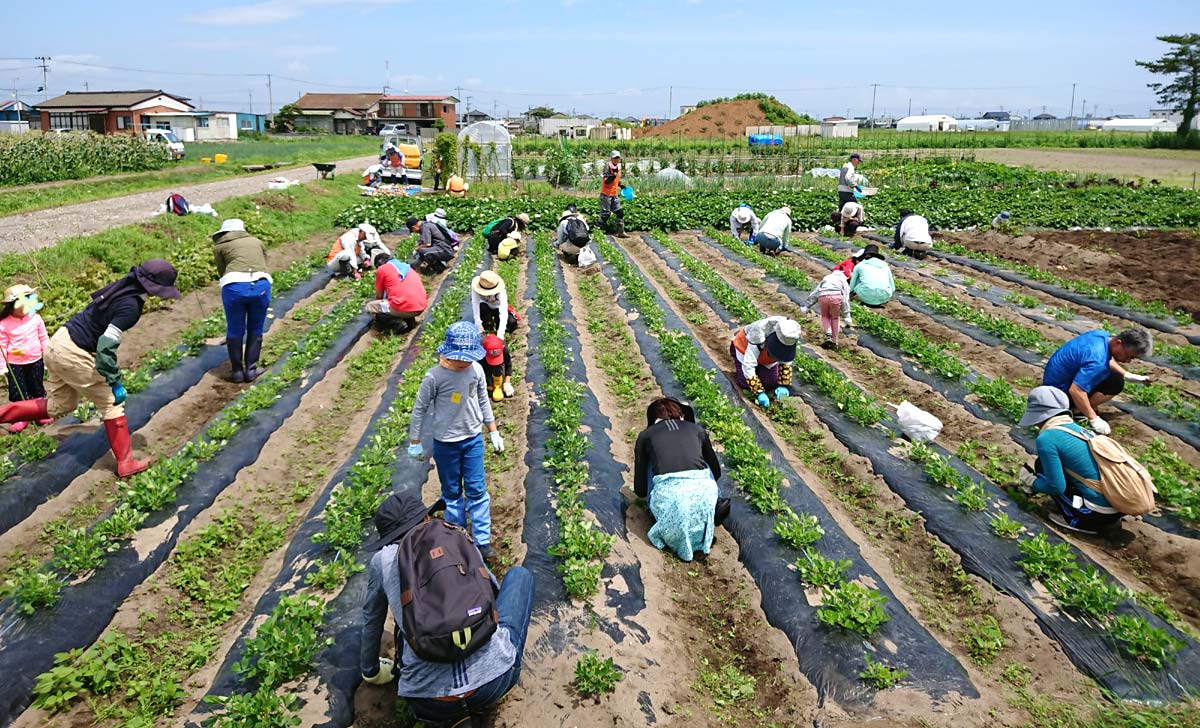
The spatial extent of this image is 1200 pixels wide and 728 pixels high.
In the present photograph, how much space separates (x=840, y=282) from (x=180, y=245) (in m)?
12.3

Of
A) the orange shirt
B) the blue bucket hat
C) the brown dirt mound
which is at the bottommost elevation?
the blue bucket hat

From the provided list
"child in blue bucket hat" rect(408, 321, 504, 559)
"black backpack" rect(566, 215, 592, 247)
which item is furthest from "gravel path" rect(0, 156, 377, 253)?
"child in blue bucket hat" rect(408, 321, 504, 559)

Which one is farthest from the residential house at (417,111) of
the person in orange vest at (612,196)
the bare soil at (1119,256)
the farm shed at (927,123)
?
the bare soil at (1119,256)

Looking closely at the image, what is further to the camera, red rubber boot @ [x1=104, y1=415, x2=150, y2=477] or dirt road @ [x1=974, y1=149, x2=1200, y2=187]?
dirt road @ [x1=974, y1=149, x2=1200, y2=187]

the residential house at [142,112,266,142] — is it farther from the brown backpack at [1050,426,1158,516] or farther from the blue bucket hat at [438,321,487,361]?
the brown backpack at [1050,426,1158,516]

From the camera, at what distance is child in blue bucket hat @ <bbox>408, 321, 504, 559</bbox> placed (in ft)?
16.7

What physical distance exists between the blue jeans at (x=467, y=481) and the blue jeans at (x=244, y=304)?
418 cm

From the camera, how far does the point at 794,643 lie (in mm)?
4457

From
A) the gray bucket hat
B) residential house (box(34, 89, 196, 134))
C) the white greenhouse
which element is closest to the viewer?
the gray bucket hat

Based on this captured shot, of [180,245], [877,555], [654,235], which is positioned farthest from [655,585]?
[654,235]

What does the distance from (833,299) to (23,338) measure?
9006 millimetres

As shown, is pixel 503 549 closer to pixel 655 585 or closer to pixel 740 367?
pixel 655 585

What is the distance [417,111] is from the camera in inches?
3209

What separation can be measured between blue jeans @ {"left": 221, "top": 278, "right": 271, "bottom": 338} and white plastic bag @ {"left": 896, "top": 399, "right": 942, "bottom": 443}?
6.99m
